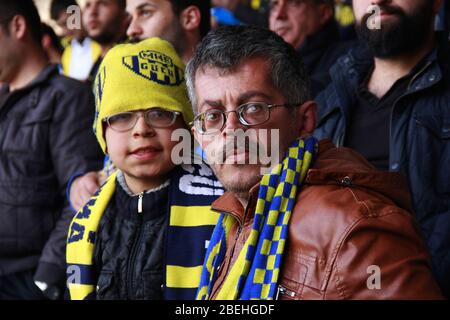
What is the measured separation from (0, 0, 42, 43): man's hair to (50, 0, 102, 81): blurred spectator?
1565mm

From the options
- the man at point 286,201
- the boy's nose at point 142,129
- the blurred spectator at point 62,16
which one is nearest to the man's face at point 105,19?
the blurred spectator at point 62,16

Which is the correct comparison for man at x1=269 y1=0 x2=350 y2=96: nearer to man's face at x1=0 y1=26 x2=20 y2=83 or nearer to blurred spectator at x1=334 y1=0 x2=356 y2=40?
blurred spectator at x1=334 y1=0 x2=356 y2=40

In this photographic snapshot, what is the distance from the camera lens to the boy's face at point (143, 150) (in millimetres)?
3080

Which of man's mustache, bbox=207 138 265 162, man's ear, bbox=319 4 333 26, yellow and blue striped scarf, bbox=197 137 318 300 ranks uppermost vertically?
man's ear, bbox=319 4 333 26

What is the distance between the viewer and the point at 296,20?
5.45 metres

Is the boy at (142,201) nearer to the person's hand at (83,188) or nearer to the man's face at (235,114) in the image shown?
the person's hand at (83,188)

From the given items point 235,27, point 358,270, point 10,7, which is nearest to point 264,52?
point 235,27

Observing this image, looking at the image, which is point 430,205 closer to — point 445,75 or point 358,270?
point 445,75

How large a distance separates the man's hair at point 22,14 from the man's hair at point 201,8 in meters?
0.89

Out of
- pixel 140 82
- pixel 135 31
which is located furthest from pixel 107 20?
pixel 140 82

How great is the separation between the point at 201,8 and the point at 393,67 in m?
1.40

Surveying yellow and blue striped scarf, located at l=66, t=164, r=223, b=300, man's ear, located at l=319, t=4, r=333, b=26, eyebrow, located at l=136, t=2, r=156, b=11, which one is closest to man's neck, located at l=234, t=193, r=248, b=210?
yellow and blue striped scarf, located at l=66, t=164, r=223, b=300

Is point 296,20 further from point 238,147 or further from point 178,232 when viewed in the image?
point 238,147

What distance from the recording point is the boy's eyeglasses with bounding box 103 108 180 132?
3111 millimetres
